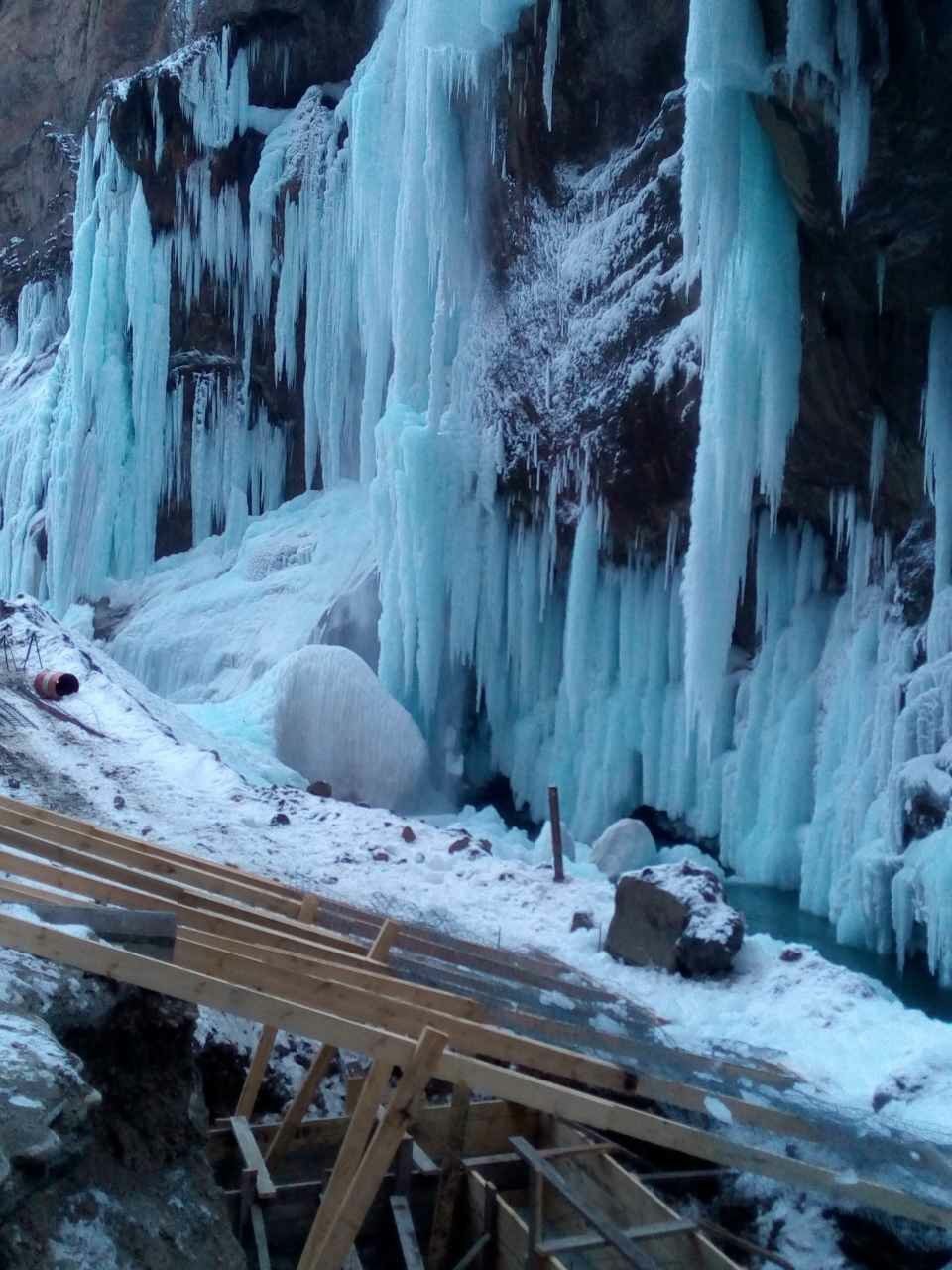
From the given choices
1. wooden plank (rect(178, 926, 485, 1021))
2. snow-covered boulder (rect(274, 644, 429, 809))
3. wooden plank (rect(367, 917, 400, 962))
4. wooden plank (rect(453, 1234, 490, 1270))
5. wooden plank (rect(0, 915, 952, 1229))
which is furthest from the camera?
snow-covered boulder (rect(274, 644, 429, 809))

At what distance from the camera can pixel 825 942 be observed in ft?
36.3

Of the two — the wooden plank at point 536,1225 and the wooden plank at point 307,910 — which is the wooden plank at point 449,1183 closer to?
the wooden plank at point 536,1225

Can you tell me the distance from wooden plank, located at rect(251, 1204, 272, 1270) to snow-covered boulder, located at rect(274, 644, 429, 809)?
31.7ft

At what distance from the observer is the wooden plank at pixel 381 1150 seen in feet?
13.8

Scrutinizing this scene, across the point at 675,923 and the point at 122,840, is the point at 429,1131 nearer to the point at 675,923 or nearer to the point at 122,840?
the point at 122,840

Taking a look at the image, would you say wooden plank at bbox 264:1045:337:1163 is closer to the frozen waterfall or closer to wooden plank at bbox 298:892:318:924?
wooden plank at bbox 298:892:318:924

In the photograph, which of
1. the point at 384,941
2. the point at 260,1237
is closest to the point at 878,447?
the point at 384,941

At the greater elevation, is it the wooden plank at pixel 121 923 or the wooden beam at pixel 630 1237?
the wooden plank at pixel 121 923

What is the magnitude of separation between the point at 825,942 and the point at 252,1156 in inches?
277

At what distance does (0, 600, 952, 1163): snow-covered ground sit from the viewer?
6.32 meters

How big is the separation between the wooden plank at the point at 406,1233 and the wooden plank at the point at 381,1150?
32.1 inches

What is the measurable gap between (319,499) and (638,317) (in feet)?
29.8

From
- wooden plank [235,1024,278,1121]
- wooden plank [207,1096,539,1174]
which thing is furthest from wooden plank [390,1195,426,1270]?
wooden plank [235,1024,278,1121]

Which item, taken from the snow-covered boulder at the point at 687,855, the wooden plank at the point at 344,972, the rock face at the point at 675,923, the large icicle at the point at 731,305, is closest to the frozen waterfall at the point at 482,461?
the large icicle at the point at 731,305
